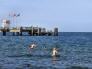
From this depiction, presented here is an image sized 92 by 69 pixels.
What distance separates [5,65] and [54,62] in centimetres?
656

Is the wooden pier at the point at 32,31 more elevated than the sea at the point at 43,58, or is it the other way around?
the wooden pier at the point at 32,31

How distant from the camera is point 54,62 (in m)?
49.4

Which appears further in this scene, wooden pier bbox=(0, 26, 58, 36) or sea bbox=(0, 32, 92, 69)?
wooden pier bbox=(0, 26, 58, 36)

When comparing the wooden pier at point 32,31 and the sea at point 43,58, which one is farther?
the wooden pier at point 32,31

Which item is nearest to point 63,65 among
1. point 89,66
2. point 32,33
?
point 89,66

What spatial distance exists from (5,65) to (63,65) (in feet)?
18.3

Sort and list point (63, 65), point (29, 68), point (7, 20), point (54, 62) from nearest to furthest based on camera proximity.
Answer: point (29, 68) → point (63, 65) → point (54, 62) → point (7, 20)

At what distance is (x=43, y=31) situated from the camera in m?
159

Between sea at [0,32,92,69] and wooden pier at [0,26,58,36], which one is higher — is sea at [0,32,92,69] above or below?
below

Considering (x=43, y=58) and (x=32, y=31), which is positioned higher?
(x=32, y=31)

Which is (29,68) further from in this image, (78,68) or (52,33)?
(52,33)

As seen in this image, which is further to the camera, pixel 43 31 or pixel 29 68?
pixel 43 31

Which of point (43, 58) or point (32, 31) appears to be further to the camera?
point (32, 31)

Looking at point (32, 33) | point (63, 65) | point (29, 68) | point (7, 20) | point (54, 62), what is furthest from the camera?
point (7, 20)
